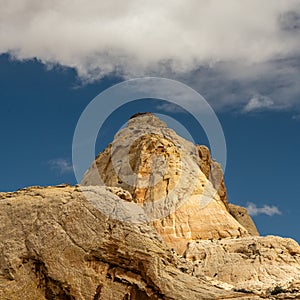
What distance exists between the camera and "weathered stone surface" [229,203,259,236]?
67.2 m

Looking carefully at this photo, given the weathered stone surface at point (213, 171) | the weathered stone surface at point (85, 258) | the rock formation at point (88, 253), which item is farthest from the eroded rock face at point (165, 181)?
the weathered stone surface at point (85, 258)

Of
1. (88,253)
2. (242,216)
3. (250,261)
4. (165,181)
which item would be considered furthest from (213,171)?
(88,253)

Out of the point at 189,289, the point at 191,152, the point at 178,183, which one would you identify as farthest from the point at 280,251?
the point at 189,289

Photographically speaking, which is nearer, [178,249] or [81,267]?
[81,267]

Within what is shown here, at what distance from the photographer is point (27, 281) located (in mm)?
20078

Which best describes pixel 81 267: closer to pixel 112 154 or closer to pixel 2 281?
pixel 2 281

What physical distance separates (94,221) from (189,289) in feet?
12.2

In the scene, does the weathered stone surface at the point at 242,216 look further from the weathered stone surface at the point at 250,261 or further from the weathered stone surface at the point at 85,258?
the weathered stone surface at the point at 85,258

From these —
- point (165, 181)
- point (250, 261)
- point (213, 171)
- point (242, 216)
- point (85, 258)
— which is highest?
point (242, 216)

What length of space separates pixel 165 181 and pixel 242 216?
20.0 m

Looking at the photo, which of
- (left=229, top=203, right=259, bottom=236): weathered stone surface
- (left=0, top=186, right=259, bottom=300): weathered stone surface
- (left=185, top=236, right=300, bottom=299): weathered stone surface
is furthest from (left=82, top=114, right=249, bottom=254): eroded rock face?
(left=0, top=186, right=259, bottom=300): weathered stone surface

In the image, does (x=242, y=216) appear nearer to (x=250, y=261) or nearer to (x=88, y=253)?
(x=250, y=261)

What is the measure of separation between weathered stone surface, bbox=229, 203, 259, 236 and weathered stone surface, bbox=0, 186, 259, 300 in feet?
153

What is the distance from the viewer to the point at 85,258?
20234 mm
